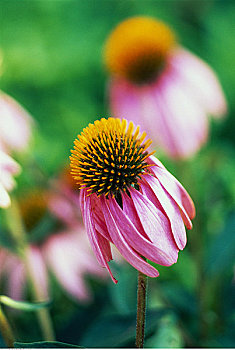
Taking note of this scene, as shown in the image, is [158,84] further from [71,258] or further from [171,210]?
[171,210]

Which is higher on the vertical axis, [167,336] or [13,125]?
[13,125]

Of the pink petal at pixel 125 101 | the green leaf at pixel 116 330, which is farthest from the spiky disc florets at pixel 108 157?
the pink petal at pixel 125 101

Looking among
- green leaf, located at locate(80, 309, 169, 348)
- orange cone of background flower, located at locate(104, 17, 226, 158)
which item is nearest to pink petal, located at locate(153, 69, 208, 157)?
orange cone of background flower, located at locate(104, 17, 226, 158)

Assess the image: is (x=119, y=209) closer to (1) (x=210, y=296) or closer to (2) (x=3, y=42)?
(1) (x=210, y=296)

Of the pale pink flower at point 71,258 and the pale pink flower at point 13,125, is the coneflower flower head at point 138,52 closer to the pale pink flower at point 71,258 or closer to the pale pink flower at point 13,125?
the pale pink flower at point 13,125

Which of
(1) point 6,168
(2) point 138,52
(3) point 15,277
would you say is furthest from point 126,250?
(2) point 138,52

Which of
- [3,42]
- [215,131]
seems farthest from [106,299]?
[3,42]

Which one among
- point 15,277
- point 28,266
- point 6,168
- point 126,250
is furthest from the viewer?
point 15,277
